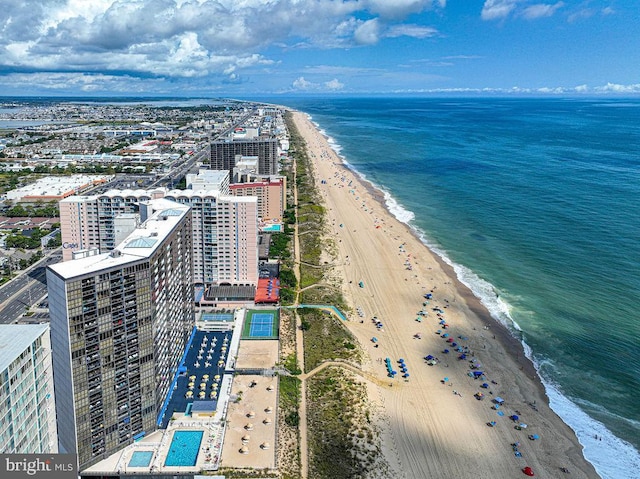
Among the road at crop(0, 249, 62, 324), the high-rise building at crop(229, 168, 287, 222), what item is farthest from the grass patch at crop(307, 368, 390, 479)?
the high-rise building at crop(229, 168, 287, 222)

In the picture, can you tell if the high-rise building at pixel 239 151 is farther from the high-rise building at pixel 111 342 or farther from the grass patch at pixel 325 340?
the high-rise building at pixel 111 342

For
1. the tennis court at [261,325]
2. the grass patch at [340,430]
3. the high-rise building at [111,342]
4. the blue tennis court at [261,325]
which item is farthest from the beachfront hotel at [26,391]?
the blue tennis court at [261,325]

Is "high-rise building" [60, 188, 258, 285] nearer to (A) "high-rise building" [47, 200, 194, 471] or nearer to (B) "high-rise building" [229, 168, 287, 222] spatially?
(A) "high-rise building" [47, 200, 194, 471]

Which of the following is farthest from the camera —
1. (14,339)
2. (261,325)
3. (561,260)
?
(561,260)

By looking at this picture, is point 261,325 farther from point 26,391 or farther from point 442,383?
point 26,391

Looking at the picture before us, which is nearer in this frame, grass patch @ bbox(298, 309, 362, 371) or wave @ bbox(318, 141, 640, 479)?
wave @ bbox(318, 141, 640, 479)

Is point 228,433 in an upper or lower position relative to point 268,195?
lower

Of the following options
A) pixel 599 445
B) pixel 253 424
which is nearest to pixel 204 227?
pixel 253 424
